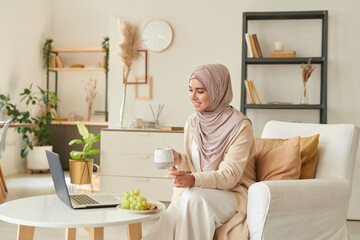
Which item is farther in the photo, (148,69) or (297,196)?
(148,69)

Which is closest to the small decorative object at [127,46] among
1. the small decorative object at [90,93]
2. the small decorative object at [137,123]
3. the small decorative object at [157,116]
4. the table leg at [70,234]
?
the small decorative object at [137,123]

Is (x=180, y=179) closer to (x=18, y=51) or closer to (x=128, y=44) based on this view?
(x=128, y=44)

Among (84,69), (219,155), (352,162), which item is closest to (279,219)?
(219,155)

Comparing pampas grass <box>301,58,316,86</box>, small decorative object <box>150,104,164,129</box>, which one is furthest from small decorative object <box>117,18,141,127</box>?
pampas grass <box>301,58,316,86</box>

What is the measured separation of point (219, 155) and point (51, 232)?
76.5 inches

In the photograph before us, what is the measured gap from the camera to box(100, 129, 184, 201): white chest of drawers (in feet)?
13.9

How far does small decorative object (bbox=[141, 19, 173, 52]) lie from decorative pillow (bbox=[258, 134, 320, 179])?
2.47 meters

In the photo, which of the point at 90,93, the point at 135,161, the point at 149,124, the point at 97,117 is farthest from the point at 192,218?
the point at 90,93

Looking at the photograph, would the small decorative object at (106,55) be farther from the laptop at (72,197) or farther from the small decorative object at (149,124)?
the laptop at (72,197)

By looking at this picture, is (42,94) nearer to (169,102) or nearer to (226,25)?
(169,102)

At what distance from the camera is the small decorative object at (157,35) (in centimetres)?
460

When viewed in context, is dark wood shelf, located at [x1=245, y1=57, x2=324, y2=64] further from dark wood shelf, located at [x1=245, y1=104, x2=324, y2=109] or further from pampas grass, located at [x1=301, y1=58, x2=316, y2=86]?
dark wood shelf, located at [x1=245, y1=104, x2=324, y2=109]

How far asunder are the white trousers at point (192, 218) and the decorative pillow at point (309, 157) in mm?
627

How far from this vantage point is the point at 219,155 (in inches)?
88.7
